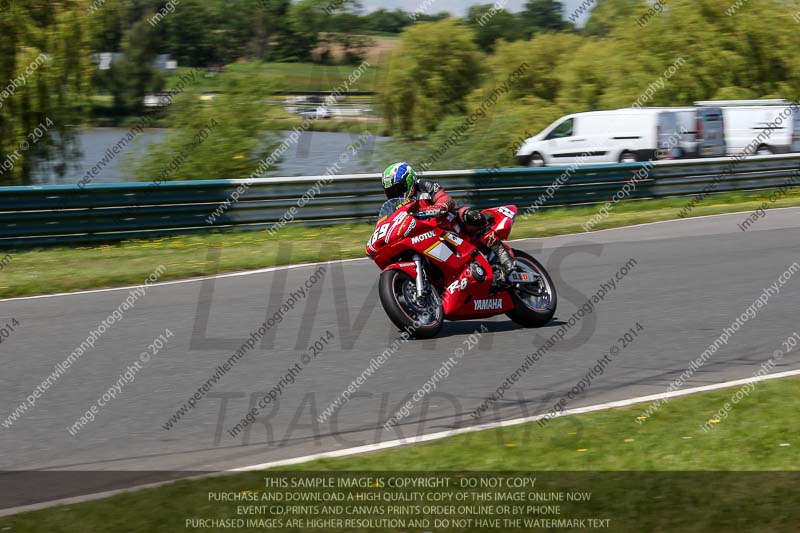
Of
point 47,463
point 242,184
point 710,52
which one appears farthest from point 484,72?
point 47,463

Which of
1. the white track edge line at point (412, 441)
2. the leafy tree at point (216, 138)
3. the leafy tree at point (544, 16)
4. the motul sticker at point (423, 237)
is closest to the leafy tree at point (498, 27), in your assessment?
the leafy tree at point (544, 16)

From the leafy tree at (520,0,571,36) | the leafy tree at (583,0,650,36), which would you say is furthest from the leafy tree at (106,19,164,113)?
the leafy tree at (520,0,571,36)

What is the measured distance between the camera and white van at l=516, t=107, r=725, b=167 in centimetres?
2819

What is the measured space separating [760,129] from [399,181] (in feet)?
74.9

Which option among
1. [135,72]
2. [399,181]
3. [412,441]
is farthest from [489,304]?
[135,72]

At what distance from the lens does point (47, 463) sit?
20.6ft

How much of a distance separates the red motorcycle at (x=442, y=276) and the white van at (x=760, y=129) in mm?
21269

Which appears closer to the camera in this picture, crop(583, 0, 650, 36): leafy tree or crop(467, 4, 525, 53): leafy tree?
crop(583, 0, 650, 36): leafy tree

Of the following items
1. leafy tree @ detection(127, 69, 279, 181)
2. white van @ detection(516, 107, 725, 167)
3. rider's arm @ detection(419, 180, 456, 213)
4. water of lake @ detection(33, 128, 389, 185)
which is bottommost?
white van @ detection(516, 107, 725, 167)

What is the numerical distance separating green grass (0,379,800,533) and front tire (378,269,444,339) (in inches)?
105

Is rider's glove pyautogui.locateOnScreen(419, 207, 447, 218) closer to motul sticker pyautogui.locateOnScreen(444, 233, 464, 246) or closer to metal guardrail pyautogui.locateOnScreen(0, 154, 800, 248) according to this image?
motul sticker pyautogui.locateOnScreen(444, 233, 464, 246)

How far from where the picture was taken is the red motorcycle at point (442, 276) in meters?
9.43

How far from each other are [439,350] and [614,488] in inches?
150

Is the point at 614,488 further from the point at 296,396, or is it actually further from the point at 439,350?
the point at 439,350
